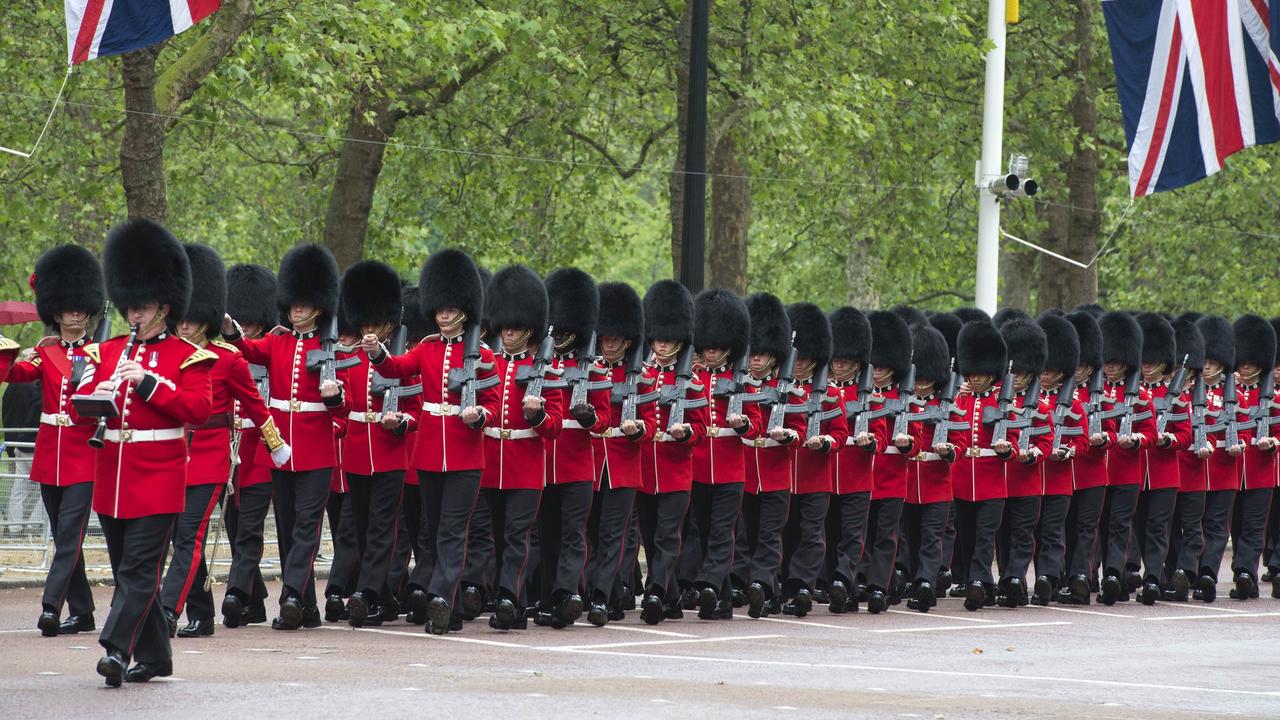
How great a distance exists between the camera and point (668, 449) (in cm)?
1154

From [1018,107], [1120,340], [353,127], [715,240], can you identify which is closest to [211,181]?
[353,127]

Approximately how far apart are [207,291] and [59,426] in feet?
3.52

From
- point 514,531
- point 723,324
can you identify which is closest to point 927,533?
point 723,324

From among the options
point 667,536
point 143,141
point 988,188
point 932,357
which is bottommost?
point 667,536

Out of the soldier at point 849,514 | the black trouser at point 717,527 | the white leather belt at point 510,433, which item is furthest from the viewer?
the soldier at point 849,514

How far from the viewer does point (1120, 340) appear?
14.4 meters

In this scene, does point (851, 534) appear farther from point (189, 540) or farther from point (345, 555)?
point (189, 540)

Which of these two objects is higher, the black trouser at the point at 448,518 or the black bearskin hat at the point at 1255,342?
the black bearskin hat at the point at 1255,342

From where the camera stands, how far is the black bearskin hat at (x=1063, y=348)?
45.4 ft

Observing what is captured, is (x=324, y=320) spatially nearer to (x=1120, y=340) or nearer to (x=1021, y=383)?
(x=1021, y=383)

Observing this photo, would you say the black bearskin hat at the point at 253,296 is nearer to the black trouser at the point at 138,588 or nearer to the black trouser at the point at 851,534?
the black trouser at the point at 138,588

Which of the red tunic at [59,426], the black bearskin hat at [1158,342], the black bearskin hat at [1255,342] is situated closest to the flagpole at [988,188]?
the black bearskin hat at [1255,342]

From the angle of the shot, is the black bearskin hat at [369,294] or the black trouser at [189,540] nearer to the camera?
the black trouser at [189,540]

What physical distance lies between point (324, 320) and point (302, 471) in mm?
824
